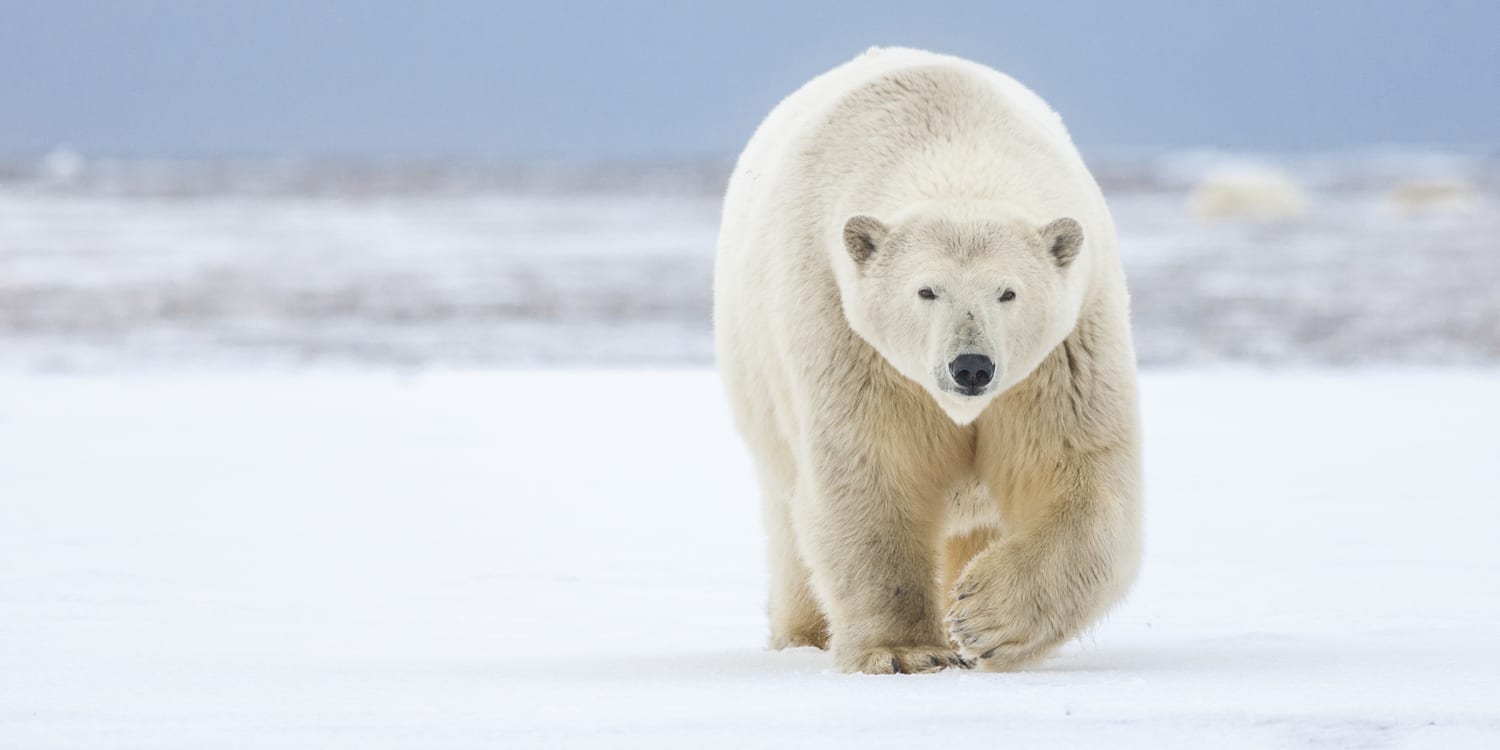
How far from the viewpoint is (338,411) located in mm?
10148

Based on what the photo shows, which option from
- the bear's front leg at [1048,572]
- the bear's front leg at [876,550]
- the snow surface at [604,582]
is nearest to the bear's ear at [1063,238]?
the bear's front leg at [1048,572]

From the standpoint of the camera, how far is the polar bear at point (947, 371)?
13.5 feet

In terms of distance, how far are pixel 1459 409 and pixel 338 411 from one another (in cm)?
581

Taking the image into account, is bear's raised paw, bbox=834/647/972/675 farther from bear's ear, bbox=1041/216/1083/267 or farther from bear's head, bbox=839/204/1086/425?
bear's ear, bbox=1041/216/1083/267

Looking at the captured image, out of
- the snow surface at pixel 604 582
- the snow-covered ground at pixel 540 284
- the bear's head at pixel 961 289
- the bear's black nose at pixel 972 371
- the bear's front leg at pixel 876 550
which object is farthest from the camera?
the snow-covered ground at pixel 540 284

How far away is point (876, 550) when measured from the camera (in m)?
4.40

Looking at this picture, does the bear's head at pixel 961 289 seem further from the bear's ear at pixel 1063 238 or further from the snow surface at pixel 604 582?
the snow surface at pixel 604 582

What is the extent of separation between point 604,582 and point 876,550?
5.49ft

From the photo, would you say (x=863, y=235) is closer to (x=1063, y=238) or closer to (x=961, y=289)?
(x=961, y=289)

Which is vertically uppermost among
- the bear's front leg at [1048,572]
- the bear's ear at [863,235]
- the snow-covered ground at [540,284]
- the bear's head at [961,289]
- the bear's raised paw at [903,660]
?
the snow-covered ground at [540,284]

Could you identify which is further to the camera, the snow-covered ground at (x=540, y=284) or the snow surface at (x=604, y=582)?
the snow-covered ground at (x=540, y=284)

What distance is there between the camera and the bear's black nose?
Result: 3873 millimetres

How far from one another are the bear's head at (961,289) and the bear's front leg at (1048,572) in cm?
32

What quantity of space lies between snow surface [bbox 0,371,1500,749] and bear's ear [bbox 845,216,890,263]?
944 millimetres
